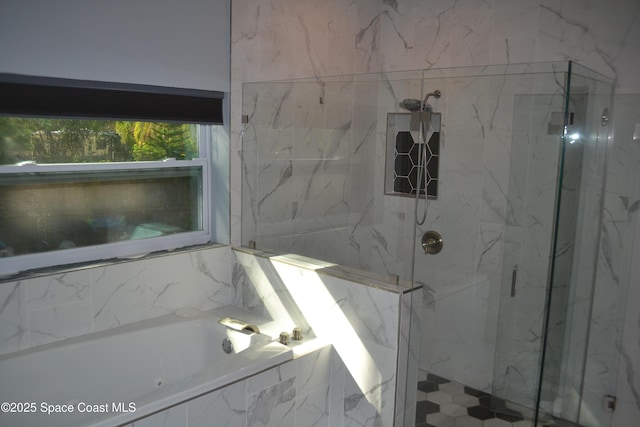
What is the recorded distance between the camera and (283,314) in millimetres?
3062

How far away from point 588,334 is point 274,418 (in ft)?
5.97

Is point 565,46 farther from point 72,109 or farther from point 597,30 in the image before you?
point 72,109

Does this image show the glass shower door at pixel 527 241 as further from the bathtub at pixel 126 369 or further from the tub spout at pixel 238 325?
the tub spout at pixel 238 325

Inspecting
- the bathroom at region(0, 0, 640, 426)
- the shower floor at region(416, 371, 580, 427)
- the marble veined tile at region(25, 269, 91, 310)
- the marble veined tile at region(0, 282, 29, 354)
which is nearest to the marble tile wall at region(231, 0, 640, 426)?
the bathroom at region(0, 0, 640, 426)

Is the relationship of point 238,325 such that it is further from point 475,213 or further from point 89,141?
point 475,213

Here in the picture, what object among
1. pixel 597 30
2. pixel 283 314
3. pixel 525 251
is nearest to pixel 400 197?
pixel 525 251

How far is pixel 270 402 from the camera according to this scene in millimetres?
2467

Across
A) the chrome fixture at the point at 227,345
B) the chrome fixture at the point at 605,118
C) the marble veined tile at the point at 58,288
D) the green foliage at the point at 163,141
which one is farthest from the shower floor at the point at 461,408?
the green foliage at the point at 163,141

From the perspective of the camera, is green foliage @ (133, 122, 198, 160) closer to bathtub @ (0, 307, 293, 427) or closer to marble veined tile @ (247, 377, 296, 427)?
bathtub @ (0, 307, 293, 427)

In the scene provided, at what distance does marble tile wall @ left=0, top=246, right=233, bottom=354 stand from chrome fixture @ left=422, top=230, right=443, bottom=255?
4.11 feet

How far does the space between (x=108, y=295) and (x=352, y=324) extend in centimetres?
128

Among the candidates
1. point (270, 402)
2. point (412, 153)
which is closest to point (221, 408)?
point (270, 402)

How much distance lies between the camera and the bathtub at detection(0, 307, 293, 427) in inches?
87.5

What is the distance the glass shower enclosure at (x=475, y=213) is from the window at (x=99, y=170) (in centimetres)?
67
